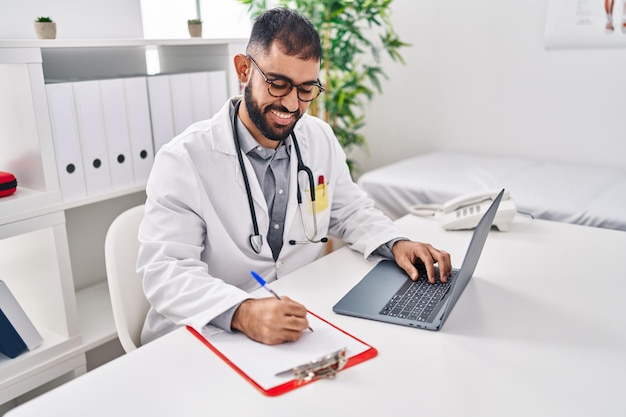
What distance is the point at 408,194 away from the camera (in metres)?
2.16

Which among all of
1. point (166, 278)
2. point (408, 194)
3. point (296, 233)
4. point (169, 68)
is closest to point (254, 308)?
point (166, 278)

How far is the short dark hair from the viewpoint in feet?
4.13

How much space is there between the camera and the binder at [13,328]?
146 cm

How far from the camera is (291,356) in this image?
0.94 metres

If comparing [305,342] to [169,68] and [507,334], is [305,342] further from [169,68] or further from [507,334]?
[169,68]

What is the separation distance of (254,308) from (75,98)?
0.97 meters

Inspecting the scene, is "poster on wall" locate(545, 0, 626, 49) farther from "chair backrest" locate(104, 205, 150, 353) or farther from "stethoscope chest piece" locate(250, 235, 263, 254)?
"chair backrest" locate(104, 205, 150, 353)

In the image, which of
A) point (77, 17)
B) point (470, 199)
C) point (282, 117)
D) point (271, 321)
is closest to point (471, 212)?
point (470, 199)

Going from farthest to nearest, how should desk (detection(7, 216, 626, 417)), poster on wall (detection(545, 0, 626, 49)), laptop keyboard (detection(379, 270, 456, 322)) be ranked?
poster on wall (detection(545, 0, 626, 49)) → laptop keyboard (detection(379, 270, 456, 322)) → desk (detection(7, 216, 626, 417))

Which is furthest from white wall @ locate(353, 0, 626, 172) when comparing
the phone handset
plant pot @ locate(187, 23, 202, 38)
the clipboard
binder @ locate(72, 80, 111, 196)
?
the clipboard

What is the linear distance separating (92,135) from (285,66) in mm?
741

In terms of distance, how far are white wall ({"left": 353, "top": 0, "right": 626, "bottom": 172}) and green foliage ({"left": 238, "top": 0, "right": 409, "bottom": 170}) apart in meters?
0.15

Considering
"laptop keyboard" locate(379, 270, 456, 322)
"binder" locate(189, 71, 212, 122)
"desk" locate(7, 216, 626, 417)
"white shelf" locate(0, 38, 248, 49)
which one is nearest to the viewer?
"desk" locate(7, 216, 626, 417)

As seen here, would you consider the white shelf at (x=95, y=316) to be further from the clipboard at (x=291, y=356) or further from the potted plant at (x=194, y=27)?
the potted plant at (x=194, y=27)
